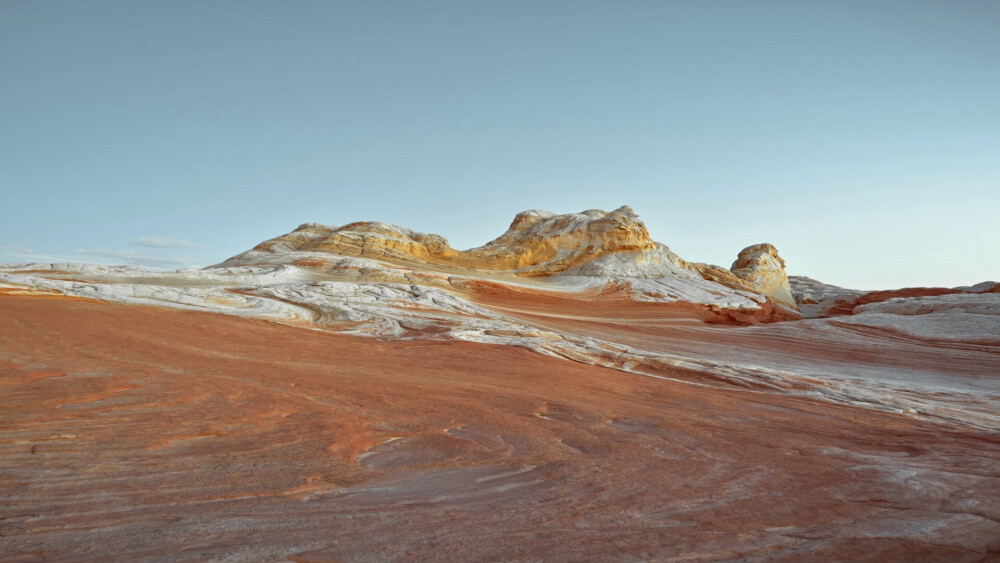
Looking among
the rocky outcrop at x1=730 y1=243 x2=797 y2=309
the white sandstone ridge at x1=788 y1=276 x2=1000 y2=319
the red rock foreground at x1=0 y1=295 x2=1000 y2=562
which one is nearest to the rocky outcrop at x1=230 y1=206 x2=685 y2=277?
the rocky outcrop at x1=730 y1=243 x2=797 y2=309

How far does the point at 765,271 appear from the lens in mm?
38375

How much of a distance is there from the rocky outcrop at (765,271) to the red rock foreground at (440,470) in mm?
31799

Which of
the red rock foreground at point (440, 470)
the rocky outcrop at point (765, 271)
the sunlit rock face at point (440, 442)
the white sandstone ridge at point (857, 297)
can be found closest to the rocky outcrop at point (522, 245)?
the rocky outcrop at point (765, 271)

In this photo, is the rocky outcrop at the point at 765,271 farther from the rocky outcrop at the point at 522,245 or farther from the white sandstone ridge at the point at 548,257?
the rocky outcrop at the point at 522,245

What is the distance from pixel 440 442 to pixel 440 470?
76 centimetres

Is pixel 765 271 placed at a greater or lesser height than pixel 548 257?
greater

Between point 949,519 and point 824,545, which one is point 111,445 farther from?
point 949,519

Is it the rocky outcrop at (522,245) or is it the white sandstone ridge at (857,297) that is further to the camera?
the white sandstone ridge at (857,297)

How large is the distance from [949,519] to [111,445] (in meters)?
5.35

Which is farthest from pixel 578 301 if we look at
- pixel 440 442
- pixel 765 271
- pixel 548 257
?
pixel 765 271

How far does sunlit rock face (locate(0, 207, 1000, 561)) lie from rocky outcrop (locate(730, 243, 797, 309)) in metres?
23.2

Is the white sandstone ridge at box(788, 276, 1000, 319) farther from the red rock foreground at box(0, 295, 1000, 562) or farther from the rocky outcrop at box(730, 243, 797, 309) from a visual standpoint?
the red rock foreground at box(0, 295, 1000, 562)

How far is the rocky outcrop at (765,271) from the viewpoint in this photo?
37.2 meters

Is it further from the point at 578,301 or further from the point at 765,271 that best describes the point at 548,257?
the point at 765,271
